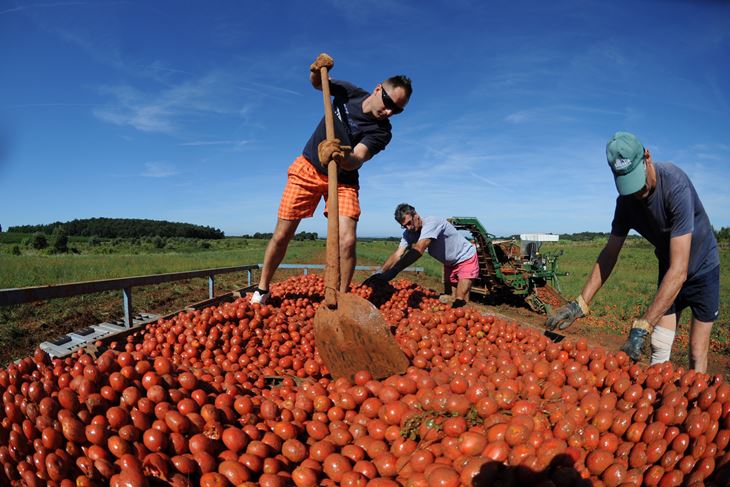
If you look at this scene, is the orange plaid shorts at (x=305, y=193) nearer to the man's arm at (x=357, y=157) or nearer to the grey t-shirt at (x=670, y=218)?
the man's arm at (x=357, y=157)

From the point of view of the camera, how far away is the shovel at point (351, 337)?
2670 mm

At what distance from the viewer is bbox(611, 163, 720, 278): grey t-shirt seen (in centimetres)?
294

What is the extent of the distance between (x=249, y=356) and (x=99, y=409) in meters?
1.66

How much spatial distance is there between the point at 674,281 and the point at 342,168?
2.70 m

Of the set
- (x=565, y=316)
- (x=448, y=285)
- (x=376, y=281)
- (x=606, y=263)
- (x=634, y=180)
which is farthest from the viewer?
(x=448, y=285)

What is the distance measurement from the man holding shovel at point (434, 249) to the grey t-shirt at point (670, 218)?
2881 mm

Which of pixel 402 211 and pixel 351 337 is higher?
pixel 402 211

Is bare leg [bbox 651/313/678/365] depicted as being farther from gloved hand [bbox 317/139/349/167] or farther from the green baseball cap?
gloved hand [bbox 317/139/349/167]

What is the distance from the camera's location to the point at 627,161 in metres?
2.76

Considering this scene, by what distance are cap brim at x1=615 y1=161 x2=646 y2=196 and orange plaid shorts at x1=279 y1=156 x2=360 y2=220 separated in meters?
2.32

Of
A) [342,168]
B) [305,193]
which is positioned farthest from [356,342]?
[305,193]

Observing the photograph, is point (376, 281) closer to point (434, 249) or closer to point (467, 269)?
point (434, 249)

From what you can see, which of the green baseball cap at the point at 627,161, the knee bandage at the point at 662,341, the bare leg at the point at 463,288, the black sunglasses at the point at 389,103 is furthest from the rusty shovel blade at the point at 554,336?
the bare leg at the point at 463,288

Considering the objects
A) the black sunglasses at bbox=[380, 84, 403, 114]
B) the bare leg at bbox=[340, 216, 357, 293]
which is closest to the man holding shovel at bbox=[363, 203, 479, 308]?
the bare leg at bbox=[340, 216, 357, 293]
